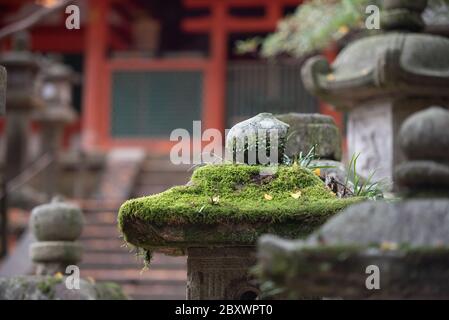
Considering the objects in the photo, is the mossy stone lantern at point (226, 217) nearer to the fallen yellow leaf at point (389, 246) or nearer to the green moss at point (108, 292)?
the fallen yellow leaf at point (389, 246)

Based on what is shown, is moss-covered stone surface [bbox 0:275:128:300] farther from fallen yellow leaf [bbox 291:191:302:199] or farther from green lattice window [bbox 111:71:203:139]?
green lattice window [bbox 111:71:203:139]

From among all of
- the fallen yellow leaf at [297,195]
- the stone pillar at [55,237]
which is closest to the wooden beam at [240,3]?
the stone pillar at [55,237]

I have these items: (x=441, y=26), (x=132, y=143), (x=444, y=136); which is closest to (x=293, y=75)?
(x=132, y=143)

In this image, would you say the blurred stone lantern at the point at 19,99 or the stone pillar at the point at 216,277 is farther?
the blurred stone lantern at the point at 19,99

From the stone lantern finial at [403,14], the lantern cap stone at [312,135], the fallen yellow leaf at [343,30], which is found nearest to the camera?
the lantern cap stone at [312,135]

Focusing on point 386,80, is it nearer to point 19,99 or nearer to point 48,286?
point 48,286

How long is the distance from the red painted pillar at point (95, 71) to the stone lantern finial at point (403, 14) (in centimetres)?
1055

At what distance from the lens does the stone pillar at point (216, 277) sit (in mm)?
5520

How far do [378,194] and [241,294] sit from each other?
1188mm

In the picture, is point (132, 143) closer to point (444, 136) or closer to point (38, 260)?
point (38, 260)

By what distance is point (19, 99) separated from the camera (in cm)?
1565

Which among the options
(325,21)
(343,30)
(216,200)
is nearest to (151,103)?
(325,21)

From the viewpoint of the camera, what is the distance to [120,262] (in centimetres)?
1270

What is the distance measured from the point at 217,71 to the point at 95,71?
2.19 metres
